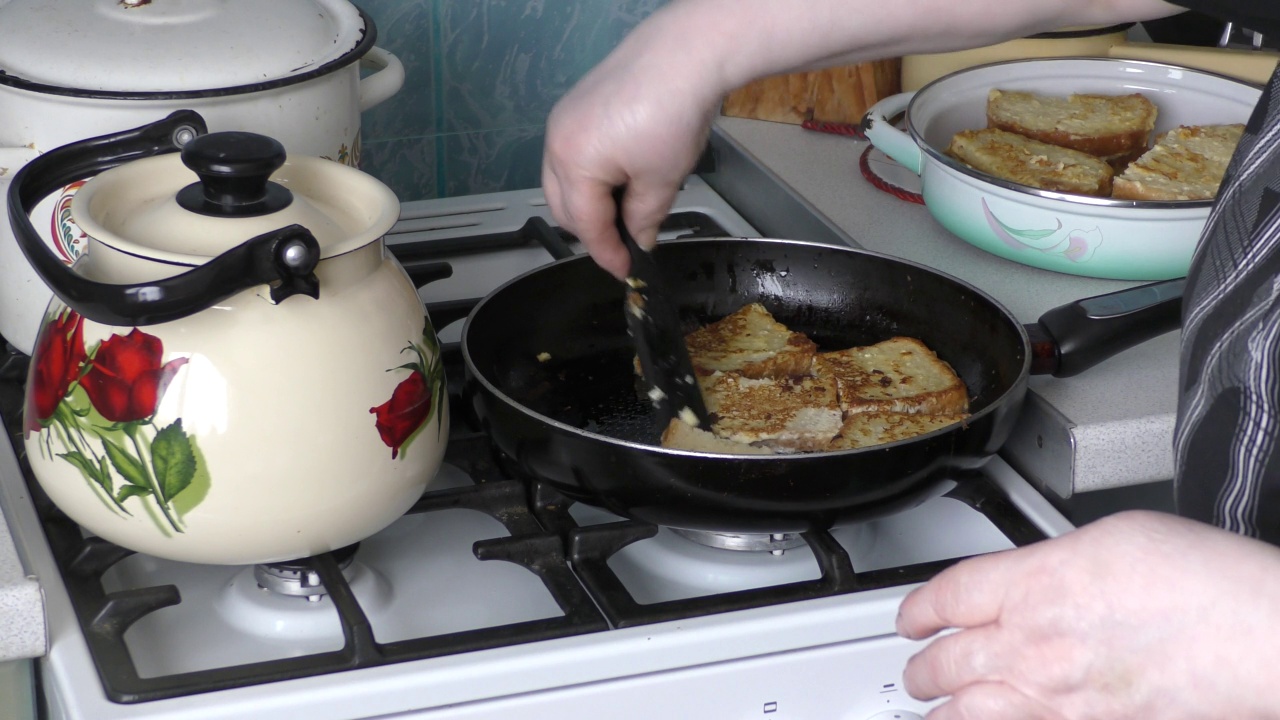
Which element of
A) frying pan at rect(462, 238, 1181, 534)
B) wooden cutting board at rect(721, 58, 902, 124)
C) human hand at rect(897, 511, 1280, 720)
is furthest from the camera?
wooden cutting board at rect(721, 58, 902, 124)

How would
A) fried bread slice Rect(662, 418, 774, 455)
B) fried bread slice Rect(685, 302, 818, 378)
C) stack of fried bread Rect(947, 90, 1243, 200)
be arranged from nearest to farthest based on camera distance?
fried bread slice Rect(662, 418, 774, 455) → fried bread slice Rect(685, 302, 818, 378) → stack of fried bread Rect(947, 90, 1243, 200)

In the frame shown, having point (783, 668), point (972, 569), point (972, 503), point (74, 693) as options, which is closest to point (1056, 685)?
point (972, 569)

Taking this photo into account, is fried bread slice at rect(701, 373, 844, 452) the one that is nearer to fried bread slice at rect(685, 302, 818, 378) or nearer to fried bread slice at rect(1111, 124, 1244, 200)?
fried bread slice at rect(685, 302, 818, 378)

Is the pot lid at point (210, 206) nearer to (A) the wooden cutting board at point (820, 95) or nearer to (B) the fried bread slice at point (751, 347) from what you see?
(B) the fried bread slice at point (751, 347)

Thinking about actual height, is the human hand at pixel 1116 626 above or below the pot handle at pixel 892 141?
above

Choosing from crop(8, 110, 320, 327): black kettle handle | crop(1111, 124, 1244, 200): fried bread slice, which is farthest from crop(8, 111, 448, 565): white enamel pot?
crop(1111, 124, 1244, 200): fried bread slice

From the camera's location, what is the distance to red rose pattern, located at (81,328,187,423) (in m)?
0.60

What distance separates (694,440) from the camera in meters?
0.83

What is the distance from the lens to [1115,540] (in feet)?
1.53

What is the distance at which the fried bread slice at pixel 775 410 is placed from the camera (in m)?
0.86

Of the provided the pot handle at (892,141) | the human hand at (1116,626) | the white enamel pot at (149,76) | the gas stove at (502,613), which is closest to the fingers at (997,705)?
the human hand at (1116,626)

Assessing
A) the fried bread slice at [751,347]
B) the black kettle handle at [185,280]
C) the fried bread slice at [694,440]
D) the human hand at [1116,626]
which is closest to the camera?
the human hand at [1116,626]

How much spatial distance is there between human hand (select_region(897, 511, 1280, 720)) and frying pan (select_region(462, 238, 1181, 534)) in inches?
7.8

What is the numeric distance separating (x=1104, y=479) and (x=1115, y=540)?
1.25 ft
